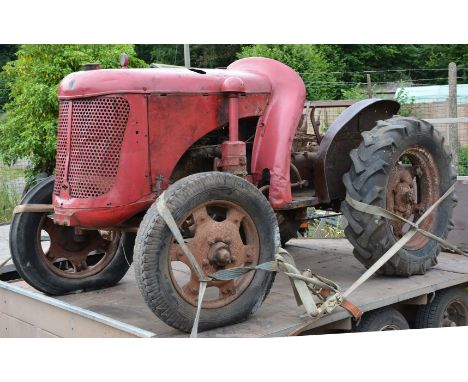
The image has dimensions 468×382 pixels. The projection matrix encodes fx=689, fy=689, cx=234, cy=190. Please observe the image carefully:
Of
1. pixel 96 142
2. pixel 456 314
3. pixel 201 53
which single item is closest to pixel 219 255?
pixel 96 142

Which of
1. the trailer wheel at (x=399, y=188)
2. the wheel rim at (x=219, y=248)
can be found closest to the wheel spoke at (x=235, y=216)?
the wheel rim at (x=219, y=248)

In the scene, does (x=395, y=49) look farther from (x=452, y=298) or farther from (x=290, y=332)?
(x=290, y=332)

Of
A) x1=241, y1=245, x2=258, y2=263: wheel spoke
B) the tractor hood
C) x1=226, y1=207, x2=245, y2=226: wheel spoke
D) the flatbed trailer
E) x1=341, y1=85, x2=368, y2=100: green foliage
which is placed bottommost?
the flatbed trailer

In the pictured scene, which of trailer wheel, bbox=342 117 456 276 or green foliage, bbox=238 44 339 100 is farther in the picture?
green foliage, bbox=238 44 339 100

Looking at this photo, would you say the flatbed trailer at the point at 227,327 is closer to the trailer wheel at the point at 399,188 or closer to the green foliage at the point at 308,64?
the trailer wheel at the point at 399,188

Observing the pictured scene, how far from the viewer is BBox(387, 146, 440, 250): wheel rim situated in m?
4.72

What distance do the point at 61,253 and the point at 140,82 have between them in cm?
149

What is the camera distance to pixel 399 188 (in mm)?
4730

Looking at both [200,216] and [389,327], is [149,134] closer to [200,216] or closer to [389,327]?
[200,216]

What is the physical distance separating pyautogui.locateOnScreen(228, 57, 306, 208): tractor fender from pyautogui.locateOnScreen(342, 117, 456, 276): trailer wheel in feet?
1.70

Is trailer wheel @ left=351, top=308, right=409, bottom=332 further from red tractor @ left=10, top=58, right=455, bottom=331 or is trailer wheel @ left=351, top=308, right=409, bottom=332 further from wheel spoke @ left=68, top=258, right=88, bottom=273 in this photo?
wheel spoke @ left=68, top=258, right=88, bottom=273

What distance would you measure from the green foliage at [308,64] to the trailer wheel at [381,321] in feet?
32.2

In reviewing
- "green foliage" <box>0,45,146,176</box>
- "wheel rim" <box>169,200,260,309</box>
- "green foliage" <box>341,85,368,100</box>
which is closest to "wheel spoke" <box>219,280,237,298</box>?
"wheel rim" <box>169,200,260,309</box>

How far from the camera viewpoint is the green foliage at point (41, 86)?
9.11 m
